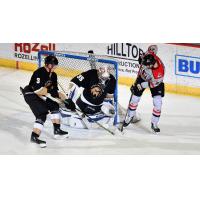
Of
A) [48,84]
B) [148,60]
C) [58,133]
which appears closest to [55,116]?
[58,133]

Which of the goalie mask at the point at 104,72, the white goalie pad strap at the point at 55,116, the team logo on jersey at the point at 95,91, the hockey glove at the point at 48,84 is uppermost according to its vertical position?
the goalie mask at the point at 104,72

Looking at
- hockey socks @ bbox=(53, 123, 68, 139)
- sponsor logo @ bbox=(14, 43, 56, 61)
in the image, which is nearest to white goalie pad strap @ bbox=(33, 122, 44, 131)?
hockey socks @ bbox=(53, 123, 68, 139)

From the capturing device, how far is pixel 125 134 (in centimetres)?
580

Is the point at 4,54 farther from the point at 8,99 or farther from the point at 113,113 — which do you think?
the point at 113,113

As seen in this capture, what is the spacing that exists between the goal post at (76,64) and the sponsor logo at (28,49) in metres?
0.09

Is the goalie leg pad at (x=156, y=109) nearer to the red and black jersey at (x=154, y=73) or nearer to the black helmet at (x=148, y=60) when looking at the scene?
the red and black jersey at (x=154, y=73)

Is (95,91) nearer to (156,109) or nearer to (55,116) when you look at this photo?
(55,116)

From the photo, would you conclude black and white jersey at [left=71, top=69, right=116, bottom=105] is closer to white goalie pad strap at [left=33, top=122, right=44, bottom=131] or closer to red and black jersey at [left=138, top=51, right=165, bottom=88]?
red and black jersey at [left=138, top=51, right=165, bottom=88]

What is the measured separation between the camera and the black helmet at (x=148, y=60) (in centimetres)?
575

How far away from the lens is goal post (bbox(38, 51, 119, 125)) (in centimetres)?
577

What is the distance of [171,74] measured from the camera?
5777 millimetres

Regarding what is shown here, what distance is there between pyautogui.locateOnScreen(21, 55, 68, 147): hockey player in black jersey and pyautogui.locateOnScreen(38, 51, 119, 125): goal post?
0.14 feet

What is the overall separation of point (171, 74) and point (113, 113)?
0.50 m

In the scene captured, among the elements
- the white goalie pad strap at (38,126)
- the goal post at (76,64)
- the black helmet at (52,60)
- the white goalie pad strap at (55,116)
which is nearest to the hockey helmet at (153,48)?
the goal post at (76,64)
